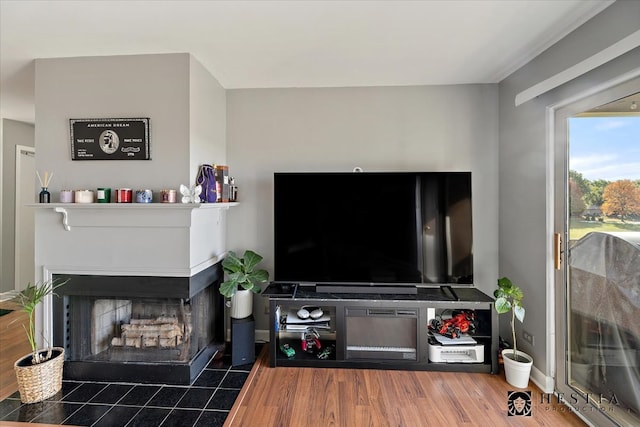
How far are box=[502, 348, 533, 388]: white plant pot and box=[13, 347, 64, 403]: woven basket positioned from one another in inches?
125

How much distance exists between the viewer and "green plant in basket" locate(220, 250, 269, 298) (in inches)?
99.7

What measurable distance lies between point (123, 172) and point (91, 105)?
57 cm

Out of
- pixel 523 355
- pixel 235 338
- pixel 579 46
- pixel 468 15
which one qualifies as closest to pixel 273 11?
pixel 468 15

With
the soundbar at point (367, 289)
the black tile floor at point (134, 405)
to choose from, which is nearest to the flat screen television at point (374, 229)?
the soundbar at point (367, 289)

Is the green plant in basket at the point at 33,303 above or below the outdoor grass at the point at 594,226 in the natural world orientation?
below

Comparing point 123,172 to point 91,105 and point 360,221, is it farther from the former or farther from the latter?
point 360,221

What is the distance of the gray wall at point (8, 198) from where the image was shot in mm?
3896

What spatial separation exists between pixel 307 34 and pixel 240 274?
1.86 meters

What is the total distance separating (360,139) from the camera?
2928 millimetres

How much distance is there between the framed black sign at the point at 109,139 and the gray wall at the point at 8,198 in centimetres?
264

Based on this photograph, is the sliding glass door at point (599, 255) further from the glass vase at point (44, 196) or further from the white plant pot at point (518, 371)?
the glass vase at point (44, 196)

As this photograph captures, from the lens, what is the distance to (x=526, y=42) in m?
2.16
